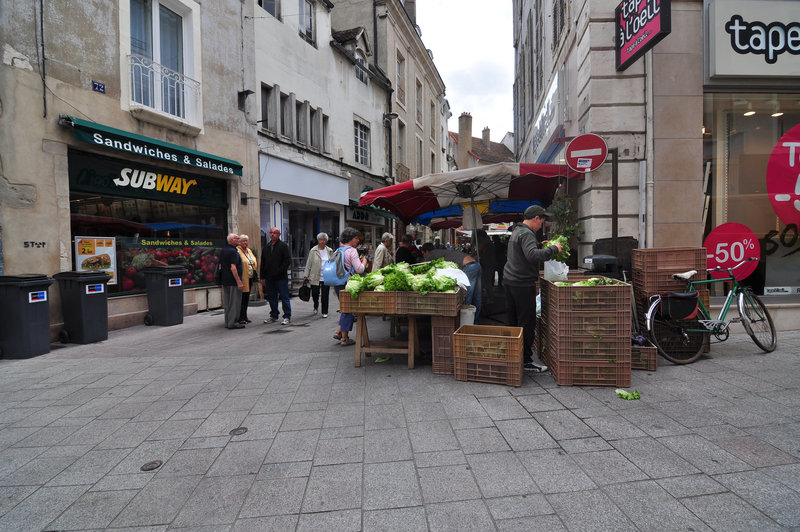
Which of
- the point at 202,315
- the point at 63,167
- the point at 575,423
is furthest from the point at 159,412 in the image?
the point at 202,315

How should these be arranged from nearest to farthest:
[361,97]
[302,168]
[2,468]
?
[2,468]
[302,168]
[361,97]

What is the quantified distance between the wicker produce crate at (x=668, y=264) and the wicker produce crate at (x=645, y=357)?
2.66 ft

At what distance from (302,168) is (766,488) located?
1333 centimetres

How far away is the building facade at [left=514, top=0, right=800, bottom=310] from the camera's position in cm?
679

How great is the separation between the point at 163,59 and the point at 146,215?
138 inches

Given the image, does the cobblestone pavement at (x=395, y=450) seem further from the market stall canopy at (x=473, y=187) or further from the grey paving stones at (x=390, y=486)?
the market stall canopy at (x=473, y=187)

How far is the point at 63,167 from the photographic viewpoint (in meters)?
7.26

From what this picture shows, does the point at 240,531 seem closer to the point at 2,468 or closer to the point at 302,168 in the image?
the point at 2,468

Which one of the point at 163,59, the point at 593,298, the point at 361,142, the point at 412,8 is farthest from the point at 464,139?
the point at 593,298

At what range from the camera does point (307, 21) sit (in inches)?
571

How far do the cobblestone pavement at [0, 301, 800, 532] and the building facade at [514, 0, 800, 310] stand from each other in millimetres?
2770

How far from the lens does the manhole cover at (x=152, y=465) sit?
3.02 m

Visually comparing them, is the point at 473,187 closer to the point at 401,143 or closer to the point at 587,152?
the point at 587,152

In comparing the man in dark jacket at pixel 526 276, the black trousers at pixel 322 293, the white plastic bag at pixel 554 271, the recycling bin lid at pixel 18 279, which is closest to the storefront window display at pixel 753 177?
the white plastic bag at pixel 554 271
